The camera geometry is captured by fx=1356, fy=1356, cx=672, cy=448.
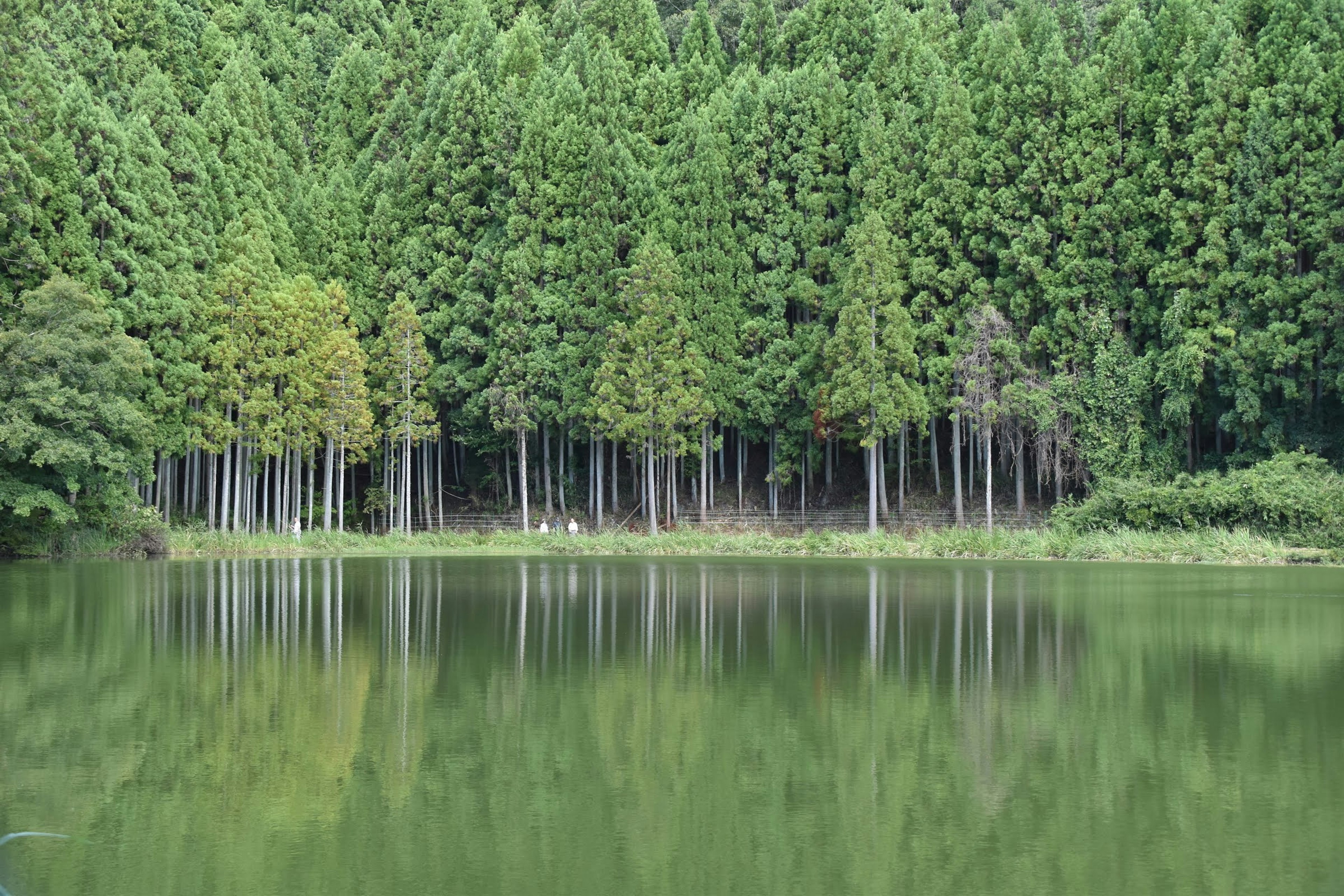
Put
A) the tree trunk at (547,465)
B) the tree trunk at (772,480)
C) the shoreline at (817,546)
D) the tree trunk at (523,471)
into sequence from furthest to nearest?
the tree trunk at (547,465), the tree trunk at (772,480), the tree trunk at (523,471), the shoreline at (817,546)

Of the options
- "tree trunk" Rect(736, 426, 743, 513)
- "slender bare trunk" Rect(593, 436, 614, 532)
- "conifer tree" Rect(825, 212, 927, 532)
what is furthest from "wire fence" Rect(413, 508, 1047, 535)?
"conifer tree" Rect(825, 212, 927, 532)

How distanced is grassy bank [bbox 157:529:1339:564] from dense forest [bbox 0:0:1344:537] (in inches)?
129

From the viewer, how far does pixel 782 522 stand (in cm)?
4766

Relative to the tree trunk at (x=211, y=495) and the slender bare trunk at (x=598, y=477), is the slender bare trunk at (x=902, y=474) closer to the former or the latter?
the slender bare trunk at (x=598, y=477)

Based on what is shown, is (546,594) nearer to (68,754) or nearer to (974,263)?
(68,754)

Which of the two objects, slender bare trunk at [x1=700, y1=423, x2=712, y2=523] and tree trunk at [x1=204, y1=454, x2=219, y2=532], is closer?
tree trunk at [x1=204, y1=454, x2=219, y2=532]

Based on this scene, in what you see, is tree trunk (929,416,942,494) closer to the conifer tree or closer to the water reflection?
the conifer tree

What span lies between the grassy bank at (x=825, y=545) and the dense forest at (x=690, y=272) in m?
3.27

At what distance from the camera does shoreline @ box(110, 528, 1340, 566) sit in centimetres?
3422

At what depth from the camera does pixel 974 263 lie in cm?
4912

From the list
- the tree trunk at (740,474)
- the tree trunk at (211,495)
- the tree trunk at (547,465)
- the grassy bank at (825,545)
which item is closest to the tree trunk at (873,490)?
the grassy bank at (825,545)

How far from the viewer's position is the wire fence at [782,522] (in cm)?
4522

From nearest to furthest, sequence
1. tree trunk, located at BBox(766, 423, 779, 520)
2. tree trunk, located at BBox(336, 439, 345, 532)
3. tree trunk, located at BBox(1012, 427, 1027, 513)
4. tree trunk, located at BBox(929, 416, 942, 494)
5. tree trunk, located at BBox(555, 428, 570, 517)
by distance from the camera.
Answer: tree trunk, located at BBox(1012, 427, 1027, 513) → tree trunk, located at BBox(336, 439, 345, 532) → tree trunk, located at BBox(929, 416, 942, 494) → tree trunk, located at BBox(766, 423, 779, 520) → tree trunk, located at BBox(555, 428, 570, 517)

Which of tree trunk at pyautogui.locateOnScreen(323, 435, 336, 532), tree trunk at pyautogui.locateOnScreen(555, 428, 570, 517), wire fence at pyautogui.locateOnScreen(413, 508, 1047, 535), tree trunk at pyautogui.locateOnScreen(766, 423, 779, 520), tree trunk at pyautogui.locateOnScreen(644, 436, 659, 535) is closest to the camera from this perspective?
wire fence at pyautogui.locateOnScreen(413, 508, 1047, 535)
